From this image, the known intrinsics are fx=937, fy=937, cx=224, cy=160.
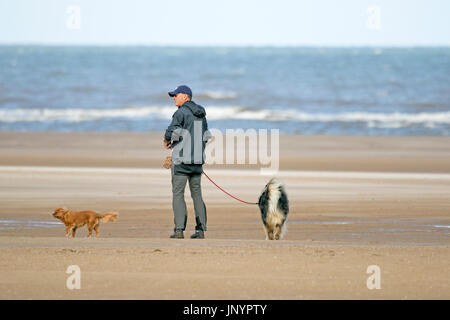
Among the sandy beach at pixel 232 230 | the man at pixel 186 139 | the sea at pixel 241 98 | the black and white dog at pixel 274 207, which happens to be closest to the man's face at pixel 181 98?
the man at pixel 186 139

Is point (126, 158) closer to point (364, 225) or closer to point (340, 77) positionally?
point (364, 225)

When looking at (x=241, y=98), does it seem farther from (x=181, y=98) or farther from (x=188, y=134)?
(x=188, y=134)

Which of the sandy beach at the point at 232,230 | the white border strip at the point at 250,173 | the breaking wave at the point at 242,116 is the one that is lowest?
the sandy beach at the point at 232,230

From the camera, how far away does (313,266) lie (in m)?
8.23

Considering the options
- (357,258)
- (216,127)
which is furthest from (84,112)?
(357,258)

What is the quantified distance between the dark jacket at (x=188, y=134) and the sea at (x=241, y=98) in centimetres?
2040

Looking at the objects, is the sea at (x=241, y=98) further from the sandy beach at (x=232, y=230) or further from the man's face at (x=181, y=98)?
the man's face at (x=181, y=98)

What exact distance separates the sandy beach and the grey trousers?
0.84 ft

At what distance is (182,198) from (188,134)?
0.76 metres

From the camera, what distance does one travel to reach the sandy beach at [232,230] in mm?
7516

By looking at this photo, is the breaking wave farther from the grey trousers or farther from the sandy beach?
the grey trousers

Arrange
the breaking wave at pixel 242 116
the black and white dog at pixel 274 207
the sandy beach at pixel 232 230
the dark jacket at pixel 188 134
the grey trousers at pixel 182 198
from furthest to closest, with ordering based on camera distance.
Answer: the breaking wave at pixel 242 116 → the black and white dog at pixel 274 207 → the grey trousers at pixel 182 198 → the dark jacket at pixel 188 134 → the sandy beach at pixel 232 230

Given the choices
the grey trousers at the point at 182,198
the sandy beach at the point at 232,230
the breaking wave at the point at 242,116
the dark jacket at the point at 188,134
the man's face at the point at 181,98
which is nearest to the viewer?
the sandy beach at the point at 232,230

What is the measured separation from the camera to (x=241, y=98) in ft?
147
